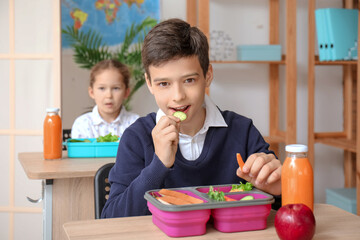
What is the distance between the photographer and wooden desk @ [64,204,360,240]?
1060 mm

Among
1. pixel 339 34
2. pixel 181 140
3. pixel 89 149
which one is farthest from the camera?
pixel 339 34

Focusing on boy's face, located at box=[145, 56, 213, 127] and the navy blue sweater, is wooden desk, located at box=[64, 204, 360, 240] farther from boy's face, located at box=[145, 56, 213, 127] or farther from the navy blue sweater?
boy's face, located at box=[145, 56, 213, 127]

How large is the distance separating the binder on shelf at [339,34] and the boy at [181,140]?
A: 215 centimetres

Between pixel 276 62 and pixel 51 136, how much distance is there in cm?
208

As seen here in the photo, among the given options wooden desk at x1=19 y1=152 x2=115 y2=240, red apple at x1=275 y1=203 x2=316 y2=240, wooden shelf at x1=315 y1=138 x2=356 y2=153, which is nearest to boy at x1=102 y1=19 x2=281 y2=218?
red apple at x1=275 y1=203 x2=316 y2=240

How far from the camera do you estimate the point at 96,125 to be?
3279 millimetres

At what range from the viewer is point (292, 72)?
3729 mm

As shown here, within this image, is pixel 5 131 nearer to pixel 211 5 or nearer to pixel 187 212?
pixel 211 5

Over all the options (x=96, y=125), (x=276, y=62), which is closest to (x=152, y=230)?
(x=96, y=125)

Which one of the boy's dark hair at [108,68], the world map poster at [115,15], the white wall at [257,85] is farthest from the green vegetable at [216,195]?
the world map poster at [115,15]

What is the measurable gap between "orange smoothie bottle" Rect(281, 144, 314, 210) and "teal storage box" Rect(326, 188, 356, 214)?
8.30ft

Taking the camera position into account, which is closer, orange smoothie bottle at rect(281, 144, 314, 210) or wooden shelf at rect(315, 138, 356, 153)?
orange smoothie bottle at rect(281, 144, 314, 210)

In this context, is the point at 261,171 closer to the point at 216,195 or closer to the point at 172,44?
the point at 216,195

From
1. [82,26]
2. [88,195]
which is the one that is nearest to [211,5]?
[82,26]
